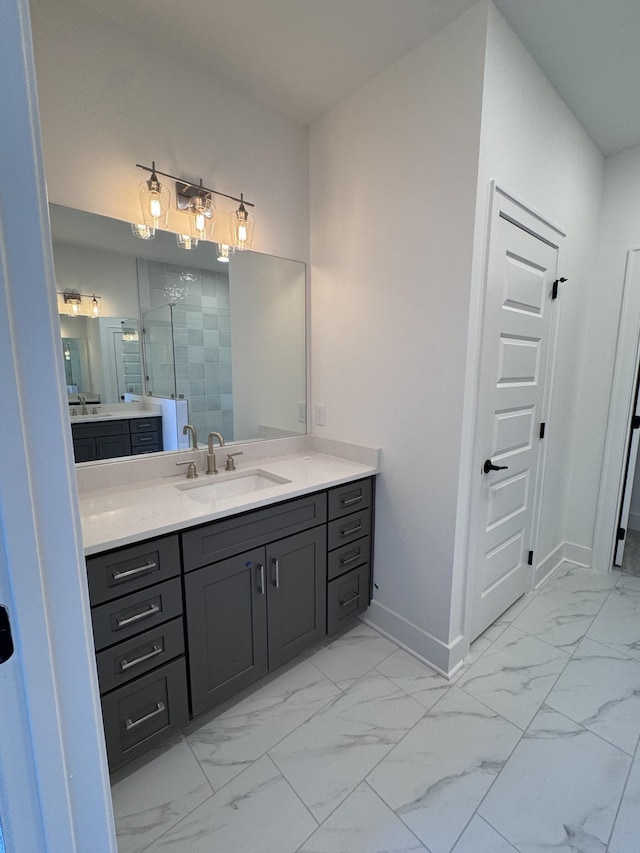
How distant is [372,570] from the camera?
6.99 ft

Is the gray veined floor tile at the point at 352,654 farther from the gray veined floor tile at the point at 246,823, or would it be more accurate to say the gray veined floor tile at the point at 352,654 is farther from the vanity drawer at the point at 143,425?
the vanity drawer at the point at 143,425

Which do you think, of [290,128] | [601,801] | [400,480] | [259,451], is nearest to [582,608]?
[601,801]

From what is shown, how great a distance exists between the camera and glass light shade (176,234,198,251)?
1791mm

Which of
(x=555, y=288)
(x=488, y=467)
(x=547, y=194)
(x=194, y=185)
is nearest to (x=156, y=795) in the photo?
(x=488, y=467)

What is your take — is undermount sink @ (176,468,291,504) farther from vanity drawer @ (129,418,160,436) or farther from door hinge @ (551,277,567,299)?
door hinge @ (551,277,567,299)

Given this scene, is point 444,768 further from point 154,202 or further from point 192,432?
point 154,202

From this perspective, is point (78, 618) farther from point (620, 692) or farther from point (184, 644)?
point (620, 692)

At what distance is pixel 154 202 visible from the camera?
5.45 ft

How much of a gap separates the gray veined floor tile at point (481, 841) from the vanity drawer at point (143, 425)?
6.06 ft

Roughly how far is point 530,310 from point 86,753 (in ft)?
7.49

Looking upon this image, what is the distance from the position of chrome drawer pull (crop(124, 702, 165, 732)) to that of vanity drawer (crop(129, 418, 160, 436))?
3.43 feet

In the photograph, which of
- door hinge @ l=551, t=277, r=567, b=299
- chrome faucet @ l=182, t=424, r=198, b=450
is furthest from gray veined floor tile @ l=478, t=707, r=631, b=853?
door hinge @ l=551, t=277, r=567, b=299

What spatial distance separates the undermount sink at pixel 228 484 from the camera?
5.83 ft

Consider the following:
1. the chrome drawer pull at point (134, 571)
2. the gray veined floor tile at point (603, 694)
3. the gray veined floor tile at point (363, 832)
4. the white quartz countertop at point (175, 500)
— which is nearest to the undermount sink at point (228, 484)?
the white quartz countertop at point (175, 500)
